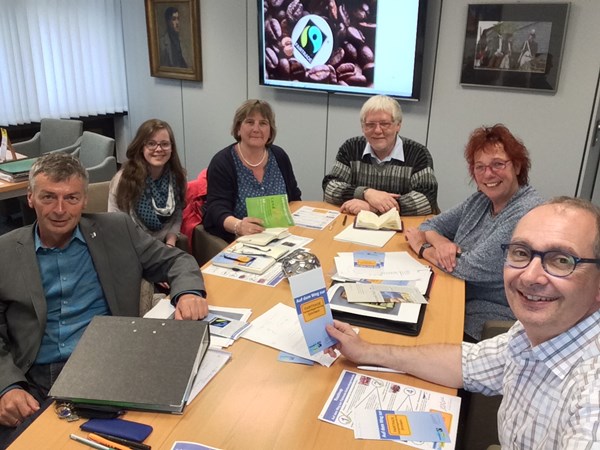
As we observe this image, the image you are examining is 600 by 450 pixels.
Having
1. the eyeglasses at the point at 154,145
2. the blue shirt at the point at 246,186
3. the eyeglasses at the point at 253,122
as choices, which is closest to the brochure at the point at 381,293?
the blue shirt at the point at 246,186

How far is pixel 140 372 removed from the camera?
1331 mm

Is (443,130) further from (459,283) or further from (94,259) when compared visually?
(94,259)

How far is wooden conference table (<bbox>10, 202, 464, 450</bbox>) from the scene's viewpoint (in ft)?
3.93

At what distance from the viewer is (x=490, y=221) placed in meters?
2.15

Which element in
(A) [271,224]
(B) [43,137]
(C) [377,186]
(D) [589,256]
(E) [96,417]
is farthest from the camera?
(B) [43,137]

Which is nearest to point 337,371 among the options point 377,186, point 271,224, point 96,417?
point 96,417

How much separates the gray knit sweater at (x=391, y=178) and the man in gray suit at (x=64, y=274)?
129 centimetres

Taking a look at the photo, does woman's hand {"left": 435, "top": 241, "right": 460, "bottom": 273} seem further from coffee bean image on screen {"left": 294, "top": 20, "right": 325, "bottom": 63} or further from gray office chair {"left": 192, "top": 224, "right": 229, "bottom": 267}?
coffee bean image on screen {"left": 294, "top": 20, "right": 325, "bottom": 63}

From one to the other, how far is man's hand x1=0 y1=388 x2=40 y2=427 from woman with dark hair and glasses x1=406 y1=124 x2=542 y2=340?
1622 millimetres

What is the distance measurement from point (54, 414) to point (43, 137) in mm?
4236

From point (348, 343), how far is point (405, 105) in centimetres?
307

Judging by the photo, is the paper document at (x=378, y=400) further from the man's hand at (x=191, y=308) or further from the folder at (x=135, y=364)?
the man's hand at (x=191, y=308)

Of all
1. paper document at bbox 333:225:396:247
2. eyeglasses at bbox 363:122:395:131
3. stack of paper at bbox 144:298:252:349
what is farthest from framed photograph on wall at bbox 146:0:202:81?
stack of paper at bbox 144:298:252:349

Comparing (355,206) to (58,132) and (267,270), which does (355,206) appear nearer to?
(267,270)
